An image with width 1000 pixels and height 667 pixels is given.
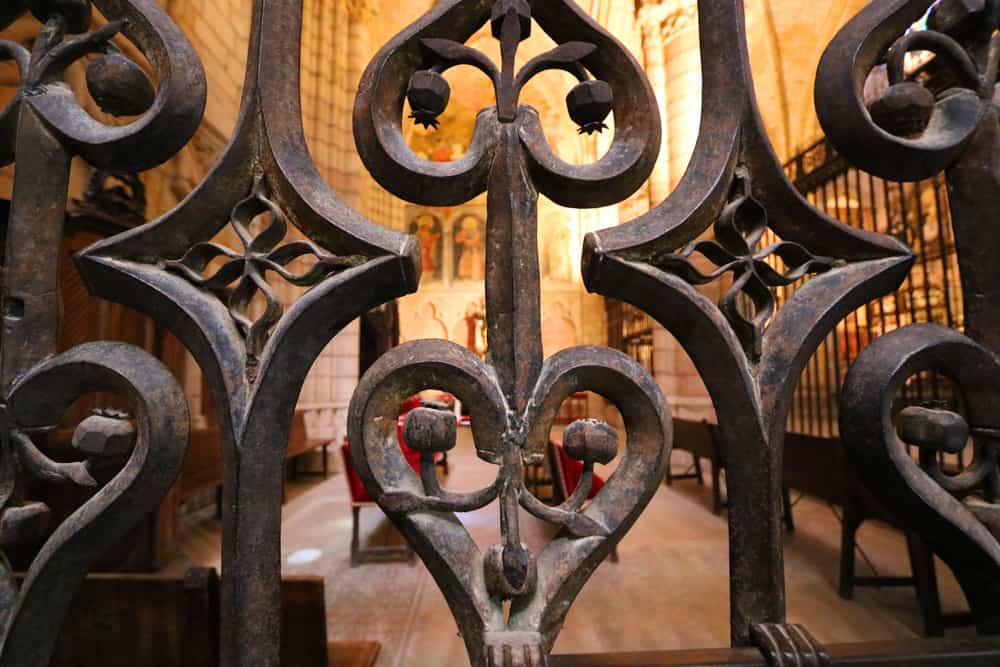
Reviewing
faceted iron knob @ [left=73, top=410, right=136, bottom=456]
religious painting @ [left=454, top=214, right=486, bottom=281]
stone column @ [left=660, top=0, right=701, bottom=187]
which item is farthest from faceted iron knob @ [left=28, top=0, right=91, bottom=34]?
religious painting @ [left=454, top=214, right=486, bottom=281]

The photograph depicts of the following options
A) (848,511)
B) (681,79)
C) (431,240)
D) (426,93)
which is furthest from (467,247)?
(426,93)

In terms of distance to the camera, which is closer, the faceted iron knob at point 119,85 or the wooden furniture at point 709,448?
the faceted iron knob at point 119,85

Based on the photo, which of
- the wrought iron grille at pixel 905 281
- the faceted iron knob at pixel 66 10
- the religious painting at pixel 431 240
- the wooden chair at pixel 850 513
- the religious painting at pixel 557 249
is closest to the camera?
the faceted iron knob at pixel 66 10

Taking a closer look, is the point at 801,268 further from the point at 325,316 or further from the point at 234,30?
the point at 234,30

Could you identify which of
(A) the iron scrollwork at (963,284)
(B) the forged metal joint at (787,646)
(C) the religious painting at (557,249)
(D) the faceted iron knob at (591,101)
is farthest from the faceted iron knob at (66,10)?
(C) the religious painting at (557,249)

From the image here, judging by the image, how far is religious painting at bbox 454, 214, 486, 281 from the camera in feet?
60.8

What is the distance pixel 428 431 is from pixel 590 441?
0.15 metres

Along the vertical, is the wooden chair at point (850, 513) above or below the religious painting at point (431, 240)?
below

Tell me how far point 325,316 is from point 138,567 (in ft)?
10.9

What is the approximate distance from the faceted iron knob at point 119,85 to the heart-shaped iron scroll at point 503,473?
414 mm

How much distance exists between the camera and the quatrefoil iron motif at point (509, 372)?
482 millimetres

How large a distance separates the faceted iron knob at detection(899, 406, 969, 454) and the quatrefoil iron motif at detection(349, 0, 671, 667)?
27cm

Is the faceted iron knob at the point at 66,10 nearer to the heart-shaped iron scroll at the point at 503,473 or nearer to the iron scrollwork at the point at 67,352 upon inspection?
the iron scrollwork at the point at 67,352

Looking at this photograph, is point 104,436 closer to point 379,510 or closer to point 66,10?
point 66,10
